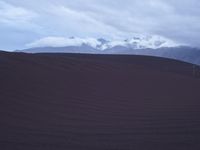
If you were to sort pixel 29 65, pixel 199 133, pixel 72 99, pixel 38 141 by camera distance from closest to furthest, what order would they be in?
pixel 38 141 → pixel 199 133 → pixel 72 99 → pixel 29 65

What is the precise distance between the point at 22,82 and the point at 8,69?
247 cm

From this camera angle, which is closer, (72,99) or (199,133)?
(199,133)

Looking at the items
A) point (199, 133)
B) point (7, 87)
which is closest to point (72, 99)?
point (7, 87)

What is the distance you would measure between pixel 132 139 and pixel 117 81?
12.8 m

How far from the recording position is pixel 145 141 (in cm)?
923

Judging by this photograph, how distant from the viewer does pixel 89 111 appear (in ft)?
42.0

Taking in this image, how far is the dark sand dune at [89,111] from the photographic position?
29.6 ft

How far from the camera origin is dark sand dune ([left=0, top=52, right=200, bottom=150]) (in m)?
9.02

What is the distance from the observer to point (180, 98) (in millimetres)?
17359

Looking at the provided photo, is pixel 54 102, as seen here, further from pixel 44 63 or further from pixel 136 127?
pixel 44 63

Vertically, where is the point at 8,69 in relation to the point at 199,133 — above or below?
above

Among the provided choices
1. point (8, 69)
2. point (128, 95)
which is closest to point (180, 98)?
point (128, 95)

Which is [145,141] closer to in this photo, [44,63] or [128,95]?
[128,95]

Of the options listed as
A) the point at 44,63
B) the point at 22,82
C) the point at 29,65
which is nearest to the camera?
the point at 22,82
